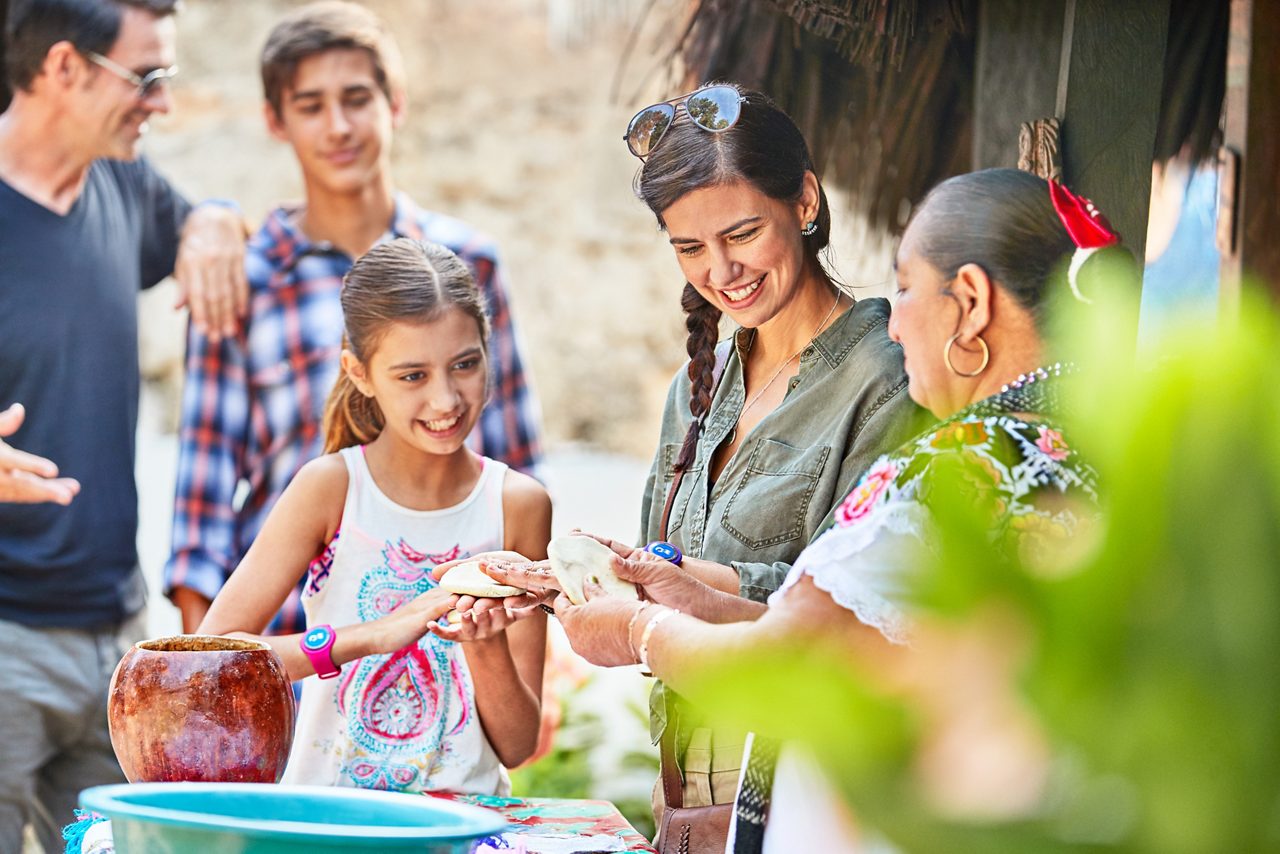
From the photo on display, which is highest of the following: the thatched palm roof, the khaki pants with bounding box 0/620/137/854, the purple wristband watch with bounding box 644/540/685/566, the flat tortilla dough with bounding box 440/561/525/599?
the thatched palm roof

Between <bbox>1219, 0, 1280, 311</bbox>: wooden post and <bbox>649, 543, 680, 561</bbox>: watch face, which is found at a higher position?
<bbox>1219, 0, 1280, 311</bbox>: wooden post

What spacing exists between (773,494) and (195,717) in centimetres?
94

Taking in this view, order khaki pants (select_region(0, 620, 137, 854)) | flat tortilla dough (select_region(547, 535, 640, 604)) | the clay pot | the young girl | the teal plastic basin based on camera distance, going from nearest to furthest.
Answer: the teal plastic basin, the clay pot, flat tortilla dough (select_region(547, 535, 640, 604)), the young girl, khaki pants (select_region(0, 620, 137, 854))

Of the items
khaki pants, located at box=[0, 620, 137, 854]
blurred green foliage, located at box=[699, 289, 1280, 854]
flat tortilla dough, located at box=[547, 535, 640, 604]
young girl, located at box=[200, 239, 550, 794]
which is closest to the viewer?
blurred green foliage, located at box=[699, 289, 1280, 854]

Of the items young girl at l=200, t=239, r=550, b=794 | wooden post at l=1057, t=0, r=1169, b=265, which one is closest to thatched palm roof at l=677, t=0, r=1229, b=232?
wooden post at l=1057, t=0, r=1169, b=265

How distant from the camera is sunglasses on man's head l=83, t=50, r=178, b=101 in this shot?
3602 mm

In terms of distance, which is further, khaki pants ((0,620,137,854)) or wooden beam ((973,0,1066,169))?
khaki pants ((0,620,137,854))

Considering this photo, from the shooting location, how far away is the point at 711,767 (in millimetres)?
2355

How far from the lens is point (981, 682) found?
82cm

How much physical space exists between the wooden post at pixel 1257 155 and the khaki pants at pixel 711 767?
44.6 inches

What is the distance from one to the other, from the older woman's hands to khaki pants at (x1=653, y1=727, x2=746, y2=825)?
25 cm

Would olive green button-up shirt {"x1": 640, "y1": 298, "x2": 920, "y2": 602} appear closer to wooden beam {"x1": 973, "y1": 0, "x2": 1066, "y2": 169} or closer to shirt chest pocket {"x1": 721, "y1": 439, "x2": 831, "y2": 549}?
shirt chest pocket {"x1": 721, "y1": 439, "x2": 831, "y2": 549}

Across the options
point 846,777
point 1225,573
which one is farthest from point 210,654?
point 1225,573

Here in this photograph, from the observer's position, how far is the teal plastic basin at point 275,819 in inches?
61.6
